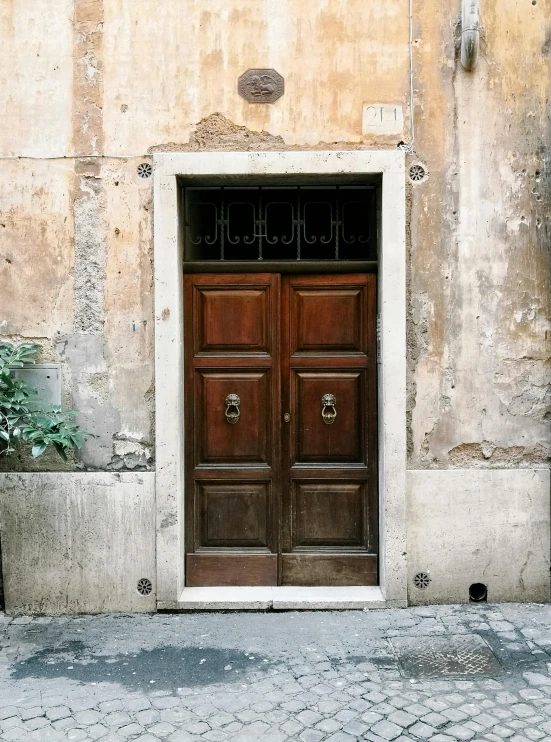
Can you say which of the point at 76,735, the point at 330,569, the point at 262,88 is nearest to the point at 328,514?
the point at 330,569

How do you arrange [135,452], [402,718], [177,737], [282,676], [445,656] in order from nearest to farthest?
[177,737] < [402,718] < [282,676] < [445,656] < [135,452]

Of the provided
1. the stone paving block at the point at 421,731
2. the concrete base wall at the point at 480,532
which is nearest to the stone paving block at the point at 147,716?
the stone paving block at the point at 421,731

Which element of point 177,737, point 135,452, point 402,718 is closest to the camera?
point 177,737

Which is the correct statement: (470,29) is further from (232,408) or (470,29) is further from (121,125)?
(232,408)

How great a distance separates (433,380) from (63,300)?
2.66m

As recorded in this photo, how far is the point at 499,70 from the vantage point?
16.7 ft

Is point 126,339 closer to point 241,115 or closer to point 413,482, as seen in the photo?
point 241,115

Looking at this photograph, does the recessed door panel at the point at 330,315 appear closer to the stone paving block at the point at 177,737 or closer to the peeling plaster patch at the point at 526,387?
the peeling plaster patch at the point at 526,387

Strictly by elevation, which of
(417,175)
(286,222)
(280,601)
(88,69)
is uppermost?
(88,69)

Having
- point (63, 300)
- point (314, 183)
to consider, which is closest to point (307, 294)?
point (314, 183)

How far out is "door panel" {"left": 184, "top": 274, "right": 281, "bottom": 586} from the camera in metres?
5.37

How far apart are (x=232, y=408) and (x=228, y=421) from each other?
0.34ft

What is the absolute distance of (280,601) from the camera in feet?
16.8

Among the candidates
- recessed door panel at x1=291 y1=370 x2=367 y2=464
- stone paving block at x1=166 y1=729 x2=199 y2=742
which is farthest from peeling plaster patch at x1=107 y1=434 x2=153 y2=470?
stone paving block at x1=166 y1=729 x2=199 y2=742
